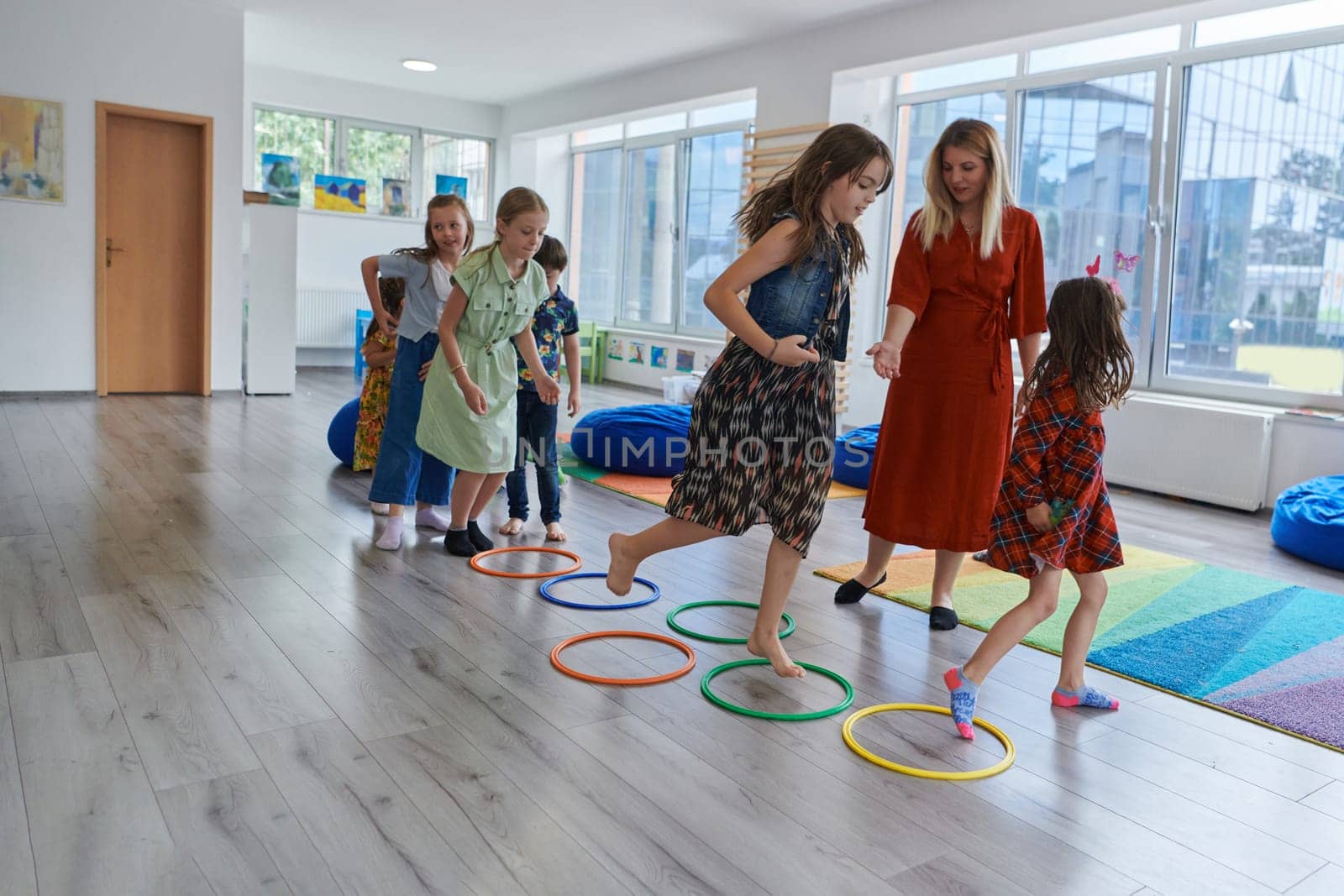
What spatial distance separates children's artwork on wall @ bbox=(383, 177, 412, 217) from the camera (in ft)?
36.5

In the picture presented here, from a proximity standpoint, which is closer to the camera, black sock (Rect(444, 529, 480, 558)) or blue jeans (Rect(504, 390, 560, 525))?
black sock (Rect(444, 529, 480, 558))

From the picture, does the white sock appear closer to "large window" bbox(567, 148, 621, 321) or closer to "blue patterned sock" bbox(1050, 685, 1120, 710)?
"blue patterned sock" bbox(1050, 685, 1120, 710)

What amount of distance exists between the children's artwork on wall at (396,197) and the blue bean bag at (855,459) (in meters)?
7.11

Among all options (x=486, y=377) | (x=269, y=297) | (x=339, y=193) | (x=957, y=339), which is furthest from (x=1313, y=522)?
(x=339, y=193)

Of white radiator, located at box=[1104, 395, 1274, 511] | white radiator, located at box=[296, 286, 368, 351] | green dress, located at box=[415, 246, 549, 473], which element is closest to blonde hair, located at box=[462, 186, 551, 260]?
green dress, located at box=[415, 246, 549, 473]

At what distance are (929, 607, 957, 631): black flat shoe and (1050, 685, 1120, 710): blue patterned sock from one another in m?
0.60

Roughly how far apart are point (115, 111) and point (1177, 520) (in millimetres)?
7549

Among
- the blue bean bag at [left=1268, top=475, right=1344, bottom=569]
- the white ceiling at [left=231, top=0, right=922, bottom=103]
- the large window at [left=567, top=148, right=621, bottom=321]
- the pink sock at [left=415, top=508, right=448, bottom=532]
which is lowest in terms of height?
the pink sock at [left=415, top=508, right=448, bottom=532]

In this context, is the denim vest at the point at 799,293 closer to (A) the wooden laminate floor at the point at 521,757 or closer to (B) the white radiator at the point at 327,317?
(A) the wooden laminate floor at the point at 521,757

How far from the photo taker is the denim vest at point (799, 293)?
2.36 m

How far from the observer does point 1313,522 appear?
168 inches

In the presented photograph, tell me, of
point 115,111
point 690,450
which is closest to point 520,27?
point 115,111

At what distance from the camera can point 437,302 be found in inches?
148

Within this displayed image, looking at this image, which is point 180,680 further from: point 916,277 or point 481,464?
point 916,277
